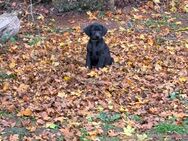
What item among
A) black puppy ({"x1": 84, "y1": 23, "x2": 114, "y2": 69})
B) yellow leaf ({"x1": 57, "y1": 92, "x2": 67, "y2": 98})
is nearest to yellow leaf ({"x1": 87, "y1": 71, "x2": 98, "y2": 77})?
black puppy ({"x1": 84, "y1": 23, "x2": 114, "y2": 69})

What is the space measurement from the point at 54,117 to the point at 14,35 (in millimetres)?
6213

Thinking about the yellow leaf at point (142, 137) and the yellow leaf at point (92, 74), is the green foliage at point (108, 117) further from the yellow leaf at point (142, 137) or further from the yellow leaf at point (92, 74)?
the yellow leaf at point (92, 74)

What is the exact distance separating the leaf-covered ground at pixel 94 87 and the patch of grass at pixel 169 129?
0.05ft

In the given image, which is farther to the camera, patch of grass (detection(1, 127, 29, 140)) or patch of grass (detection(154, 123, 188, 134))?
patch of grass (detection(154, 123, 188, 134))

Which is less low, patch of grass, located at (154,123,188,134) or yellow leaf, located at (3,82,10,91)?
patch of grass, located at (154,123,188,134)

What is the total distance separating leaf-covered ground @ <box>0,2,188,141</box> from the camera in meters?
6.97

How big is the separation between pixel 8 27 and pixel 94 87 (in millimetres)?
4881

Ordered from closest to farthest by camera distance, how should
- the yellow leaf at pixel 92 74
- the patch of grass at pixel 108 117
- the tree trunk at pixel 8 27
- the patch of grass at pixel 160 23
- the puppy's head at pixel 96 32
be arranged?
the patch of grass at pixel 108 117 < the yellow leaf at pixel 92 74 < the puppy's head at pixel 96 32 < the tree trunk at pixel 8 27 < the patch of grass at pixel 160 23

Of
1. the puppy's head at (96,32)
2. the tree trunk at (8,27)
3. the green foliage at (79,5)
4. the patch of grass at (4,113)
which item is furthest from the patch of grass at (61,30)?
the patch of grass at (4,113)

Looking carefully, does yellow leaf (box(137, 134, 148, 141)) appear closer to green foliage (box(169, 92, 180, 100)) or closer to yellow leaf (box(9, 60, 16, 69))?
green foliage (box(169, 92, 180, 100))

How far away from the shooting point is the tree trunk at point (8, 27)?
12656 millimetres

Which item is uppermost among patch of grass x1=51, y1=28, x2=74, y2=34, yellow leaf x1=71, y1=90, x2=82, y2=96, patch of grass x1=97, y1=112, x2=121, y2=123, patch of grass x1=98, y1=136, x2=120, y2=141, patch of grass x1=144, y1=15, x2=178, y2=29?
patch of grass x1=98, y1=136, x2=120, y2=141

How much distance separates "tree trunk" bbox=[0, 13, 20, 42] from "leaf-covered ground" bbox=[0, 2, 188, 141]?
0.25 meters

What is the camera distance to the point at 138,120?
7371 mm
